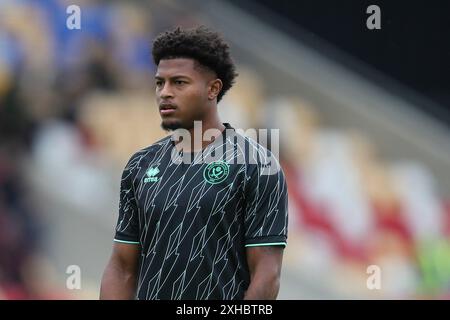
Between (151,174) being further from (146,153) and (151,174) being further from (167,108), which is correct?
(167,108)

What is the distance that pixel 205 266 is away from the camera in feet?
8.59

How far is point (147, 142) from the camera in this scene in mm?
5543

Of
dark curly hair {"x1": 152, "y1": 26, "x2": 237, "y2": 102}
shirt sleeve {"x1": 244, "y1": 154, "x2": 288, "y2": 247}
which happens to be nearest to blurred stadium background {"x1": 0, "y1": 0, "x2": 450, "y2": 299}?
dark curly hair {"x1": 152, "y1": 26, "x2": 237, "y2": 102}

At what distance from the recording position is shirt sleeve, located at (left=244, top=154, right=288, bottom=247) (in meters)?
2.61

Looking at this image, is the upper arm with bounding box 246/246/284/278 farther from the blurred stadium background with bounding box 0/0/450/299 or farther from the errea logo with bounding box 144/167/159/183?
the blurred stadium background with bounding box 0/0/450/299

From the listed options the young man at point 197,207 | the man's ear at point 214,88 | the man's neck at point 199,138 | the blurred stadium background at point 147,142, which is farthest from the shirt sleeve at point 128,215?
the blurred stadium background at point 147,142

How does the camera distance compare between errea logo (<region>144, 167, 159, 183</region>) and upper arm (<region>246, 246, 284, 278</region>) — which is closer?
upper arm (<region>246, 246, 284, 278</region>)

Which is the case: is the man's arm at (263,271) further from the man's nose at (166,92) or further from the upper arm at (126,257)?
the man's nose at (166,92)

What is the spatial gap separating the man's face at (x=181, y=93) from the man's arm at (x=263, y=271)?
1.51 ft

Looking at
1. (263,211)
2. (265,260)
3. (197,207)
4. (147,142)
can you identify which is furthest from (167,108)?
(147,142)

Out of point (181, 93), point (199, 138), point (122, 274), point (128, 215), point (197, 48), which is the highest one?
point (197, 48)

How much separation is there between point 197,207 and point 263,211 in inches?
8.0

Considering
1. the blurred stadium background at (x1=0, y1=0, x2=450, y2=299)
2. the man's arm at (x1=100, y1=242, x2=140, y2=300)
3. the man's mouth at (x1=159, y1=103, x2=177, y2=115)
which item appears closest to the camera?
the man's mouth at (x1=159, y1=103, x2=177, y2=115)
